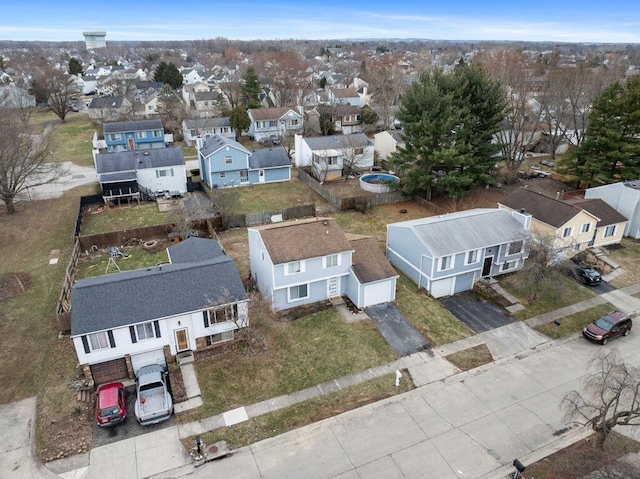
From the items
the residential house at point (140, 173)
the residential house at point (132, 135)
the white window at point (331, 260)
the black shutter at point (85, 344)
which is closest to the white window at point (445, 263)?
the white window at point (331, 260)

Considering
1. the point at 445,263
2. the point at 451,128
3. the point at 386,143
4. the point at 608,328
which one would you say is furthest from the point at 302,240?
the point at 386,143

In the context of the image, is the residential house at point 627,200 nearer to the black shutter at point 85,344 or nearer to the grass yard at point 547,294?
the grass yard at point 547,294

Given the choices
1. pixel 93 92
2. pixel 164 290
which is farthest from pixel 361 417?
pixel 93 92

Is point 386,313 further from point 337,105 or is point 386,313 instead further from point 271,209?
point 337,105

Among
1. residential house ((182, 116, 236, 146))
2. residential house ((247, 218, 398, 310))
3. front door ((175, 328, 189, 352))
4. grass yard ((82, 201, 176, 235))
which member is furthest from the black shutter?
residential house ((182, 116, 236, 146))

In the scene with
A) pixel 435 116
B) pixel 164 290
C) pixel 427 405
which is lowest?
pixel 427 405

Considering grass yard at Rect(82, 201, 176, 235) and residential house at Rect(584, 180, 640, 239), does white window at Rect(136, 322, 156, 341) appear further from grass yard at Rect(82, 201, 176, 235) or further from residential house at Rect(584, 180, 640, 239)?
residential house at Rect(584, 180, 640, 239)
